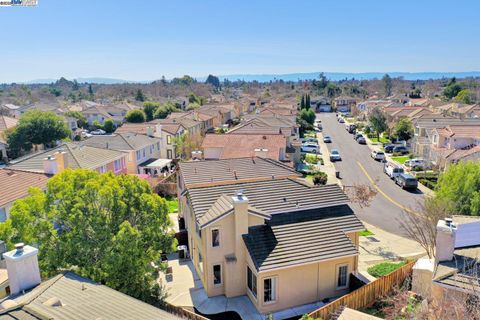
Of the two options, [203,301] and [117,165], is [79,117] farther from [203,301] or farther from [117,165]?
[203,301]

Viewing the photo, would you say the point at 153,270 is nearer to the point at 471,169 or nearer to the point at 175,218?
the point at 175,218

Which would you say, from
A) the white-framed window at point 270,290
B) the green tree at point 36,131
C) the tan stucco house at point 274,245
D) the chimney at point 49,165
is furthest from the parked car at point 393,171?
the green tree at point 36,131

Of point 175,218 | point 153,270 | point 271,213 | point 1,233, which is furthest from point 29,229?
point 175,218

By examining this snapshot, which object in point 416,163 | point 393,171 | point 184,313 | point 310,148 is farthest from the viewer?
point 310,148

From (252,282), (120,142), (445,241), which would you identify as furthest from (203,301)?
(120,142)

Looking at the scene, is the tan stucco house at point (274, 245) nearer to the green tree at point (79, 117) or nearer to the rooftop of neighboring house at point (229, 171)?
the rooftop of neighboring house at point (229, 171)

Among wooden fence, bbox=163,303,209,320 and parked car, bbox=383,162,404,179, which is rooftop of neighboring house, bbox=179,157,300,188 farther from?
parked car, bbox=383,162,404,179
